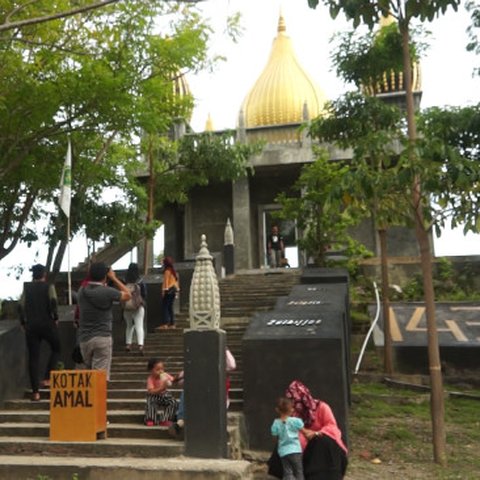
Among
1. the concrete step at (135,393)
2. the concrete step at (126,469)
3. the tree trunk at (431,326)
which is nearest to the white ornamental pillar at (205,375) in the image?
the concrete step at (126,469)

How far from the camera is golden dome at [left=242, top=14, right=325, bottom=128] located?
74.1 feet

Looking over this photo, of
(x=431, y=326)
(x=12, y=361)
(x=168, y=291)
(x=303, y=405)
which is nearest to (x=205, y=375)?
(x=303, y=405)

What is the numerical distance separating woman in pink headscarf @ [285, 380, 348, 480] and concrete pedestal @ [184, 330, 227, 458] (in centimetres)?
74

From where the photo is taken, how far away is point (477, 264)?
1512cm

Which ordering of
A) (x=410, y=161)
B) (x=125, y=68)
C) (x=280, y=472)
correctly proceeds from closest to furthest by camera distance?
(x=280, y=472)
(x=410, y=161)
(x=125, y=68)

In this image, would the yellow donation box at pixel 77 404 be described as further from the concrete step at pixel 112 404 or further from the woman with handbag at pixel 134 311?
the woman with handbag at pixel 134 311

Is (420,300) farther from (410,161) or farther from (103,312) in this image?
(103,312)

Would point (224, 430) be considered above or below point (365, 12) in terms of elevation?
below

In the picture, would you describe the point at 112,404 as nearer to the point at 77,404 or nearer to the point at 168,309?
the point at 77,404

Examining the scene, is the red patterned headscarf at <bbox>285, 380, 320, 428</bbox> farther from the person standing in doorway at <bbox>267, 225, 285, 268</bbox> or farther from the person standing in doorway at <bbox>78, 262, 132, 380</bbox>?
the person standing in doorway at <bbox>267, 225, 285, 268</bbox>

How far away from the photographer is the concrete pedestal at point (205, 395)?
18.8 ft

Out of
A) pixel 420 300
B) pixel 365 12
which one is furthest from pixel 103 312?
pixel 420 300

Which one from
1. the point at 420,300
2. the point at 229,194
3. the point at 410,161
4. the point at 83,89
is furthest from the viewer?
the point at 229,194

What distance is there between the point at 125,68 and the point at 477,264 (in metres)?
9.79
